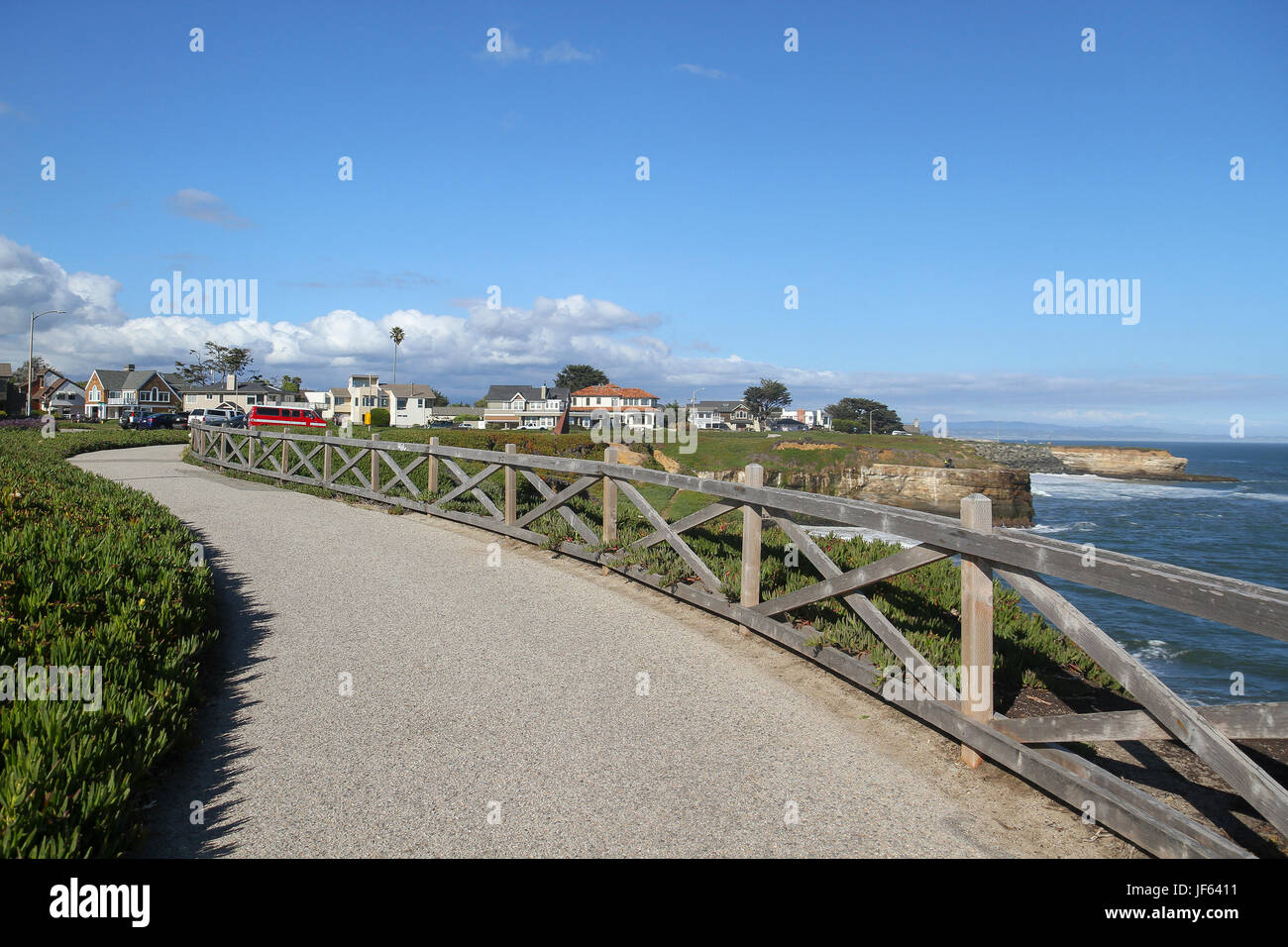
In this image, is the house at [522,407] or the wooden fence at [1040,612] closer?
the wooden fence at [1040,612]

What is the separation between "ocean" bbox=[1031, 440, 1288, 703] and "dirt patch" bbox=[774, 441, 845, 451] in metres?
15.0

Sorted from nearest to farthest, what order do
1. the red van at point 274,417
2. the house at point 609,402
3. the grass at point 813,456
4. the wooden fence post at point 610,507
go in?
the wooden fence post at point 610,507 → the red van at point 274,417 → the grass at point 813,456 → the house at point 609,402

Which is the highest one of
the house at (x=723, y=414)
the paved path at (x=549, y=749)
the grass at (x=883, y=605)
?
the house at (x=723, y=414)

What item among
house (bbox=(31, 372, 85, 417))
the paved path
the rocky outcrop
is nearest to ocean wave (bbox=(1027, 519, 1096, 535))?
the paved path

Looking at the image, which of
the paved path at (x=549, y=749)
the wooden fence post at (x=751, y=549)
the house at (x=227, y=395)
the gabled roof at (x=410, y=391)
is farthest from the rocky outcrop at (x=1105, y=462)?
the paved path at (x=549, y=749)

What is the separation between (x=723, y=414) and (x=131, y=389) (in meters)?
98.9

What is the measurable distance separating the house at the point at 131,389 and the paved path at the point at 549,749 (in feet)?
385

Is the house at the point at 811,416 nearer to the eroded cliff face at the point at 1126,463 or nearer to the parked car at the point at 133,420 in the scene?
the eroded cliff face at the point at 1126,463

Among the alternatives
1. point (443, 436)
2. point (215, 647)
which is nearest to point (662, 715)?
point (215, 647)

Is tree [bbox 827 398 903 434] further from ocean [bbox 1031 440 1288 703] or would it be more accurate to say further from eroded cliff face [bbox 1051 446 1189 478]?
ocean [bbox 1031 440 1288 703]

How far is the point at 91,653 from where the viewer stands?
194 inches

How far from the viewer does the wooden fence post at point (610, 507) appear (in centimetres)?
941

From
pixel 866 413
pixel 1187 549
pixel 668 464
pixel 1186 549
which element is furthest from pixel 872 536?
pixel 866 413

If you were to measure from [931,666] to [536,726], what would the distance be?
8.68 feet
